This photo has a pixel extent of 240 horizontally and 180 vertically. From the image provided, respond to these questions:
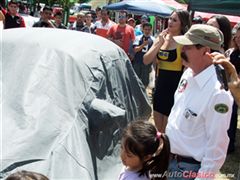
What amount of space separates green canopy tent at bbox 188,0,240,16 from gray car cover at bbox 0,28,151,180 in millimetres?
3094

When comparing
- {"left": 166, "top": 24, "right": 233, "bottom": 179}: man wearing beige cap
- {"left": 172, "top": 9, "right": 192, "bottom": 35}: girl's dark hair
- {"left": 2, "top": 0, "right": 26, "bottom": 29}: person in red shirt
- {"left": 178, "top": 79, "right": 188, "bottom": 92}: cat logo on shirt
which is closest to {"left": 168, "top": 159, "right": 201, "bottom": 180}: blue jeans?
{"left": 166, "top": 24, "right": 233, "bottom": 179}: man wearing beige cap

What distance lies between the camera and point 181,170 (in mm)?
2496

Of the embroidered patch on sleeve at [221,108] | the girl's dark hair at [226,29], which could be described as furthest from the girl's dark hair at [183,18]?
the embroidered patch on sleeve at [221,108]

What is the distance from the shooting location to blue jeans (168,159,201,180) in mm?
2451

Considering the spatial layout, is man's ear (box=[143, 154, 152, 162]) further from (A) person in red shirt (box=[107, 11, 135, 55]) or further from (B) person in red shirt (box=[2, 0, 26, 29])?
(A) person in red shirt (box=[107, 11, 135, 55])

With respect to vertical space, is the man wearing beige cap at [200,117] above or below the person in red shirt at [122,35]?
above

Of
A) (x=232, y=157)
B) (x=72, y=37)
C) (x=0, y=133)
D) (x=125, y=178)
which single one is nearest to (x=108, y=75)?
(x=72, y=37)

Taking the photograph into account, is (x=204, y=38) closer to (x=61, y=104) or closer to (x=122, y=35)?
(x=61, y=104)

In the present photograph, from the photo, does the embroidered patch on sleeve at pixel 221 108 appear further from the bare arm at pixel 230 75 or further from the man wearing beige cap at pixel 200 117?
the bare arm at pixel 230 75

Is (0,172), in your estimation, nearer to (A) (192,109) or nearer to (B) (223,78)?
(A) (192,109)

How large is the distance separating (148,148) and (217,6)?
194 inches

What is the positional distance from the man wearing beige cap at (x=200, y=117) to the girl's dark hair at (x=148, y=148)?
0.89 feet

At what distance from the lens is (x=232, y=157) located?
555 centimetres

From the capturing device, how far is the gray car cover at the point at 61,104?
2.48m
